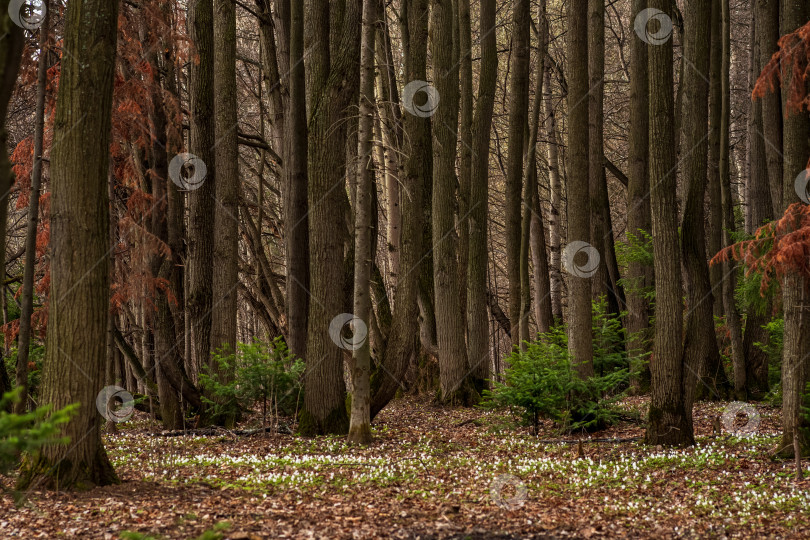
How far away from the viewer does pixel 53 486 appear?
641 centimetres

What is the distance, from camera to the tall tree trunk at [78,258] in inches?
256

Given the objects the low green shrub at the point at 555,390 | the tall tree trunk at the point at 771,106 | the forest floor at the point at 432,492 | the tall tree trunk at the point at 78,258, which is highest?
the tall tree trunk at the point at 771,106

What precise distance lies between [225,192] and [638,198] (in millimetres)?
8543

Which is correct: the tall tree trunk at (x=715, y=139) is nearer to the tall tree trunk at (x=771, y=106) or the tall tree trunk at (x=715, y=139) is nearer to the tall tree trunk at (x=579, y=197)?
the tall tree trunk at (x=771, y=106)

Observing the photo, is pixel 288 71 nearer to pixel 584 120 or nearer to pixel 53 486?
pixel 584 120

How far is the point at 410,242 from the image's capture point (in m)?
12.1

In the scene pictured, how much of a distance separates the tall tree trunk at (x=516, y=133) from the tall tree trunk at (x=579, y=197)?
3.18 m

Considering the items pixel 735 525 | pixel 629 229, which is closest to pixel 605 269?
pixel 629 229

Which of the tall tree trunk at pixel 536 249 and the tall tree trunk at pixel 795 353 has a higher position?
the tall tree trunk at pixel 536 249

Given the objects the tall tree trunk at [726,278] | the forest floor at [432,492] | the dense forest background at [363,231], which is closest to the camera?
the forest floor at [432,492]

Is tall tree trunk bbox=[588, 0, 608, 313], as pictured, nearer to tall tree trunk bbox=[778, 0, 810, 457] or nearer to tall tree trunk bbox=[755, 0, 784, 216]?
tall tree trunk bbox=[755, 0, 784, 216]

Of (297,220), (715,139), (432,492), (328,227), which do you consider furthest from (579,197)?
(432,492)

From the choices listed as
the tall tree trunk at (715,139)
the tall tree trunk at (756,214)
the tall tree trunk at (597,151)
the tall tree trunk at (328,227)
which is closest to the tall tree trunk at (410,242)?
the tall tree trunk at (328,227)

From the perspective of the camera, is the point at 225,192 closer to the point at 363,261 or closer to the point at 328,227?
the point at 328,227
